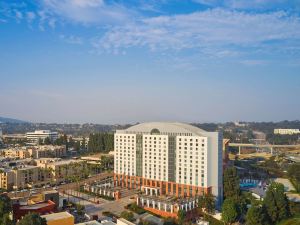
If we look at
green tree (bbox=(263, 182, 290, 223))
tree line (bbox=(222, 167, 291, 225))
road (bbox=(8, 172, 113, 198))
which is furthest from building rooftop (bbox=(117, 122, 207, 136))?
green tree (bbox=(263, 182, 290, 223))

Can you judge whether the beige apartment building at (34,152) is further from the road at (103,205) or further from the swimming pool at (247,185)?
the swimming pool at (247,185)

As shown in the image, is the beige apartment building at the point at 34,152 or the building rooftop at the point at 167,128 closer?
the building rooftop at the point at 167,128

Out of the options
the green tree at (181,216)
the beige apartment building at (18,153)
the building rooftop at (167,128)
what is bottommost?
the green tree at (181,216)

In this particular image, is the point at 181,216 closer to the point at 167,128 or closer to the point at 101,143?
the point at 167,128

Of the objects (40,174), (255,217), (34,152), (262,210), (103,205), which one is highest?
(34,152)

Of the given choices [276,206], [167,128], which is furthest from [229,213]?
[167,128]

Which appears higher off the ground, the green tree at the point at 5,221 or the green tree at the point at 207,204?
the green tree at the point at 5,221

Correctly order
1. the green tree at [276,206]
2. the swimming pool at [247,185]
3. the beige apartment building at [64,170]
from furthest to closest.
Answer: the beige apartment building at [64,170]
the swimming pool at [247,185]
the green tree at [276,206]

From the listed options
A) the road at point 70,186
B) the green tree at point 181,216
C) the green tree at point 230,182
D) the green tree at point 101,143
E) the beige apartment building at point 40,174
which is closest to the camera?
the green tree at point 181,216

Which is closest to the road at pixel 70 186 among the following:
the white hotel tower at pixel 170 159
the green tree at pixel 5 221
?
the white hotel tower at pixel 170 159
